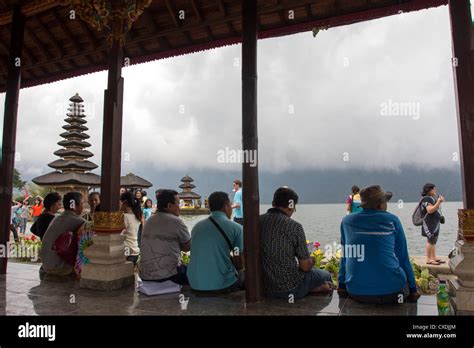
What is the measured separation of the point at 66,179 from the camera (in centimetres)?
2295

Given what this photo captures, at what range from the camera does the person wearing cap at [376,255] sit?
317 cm

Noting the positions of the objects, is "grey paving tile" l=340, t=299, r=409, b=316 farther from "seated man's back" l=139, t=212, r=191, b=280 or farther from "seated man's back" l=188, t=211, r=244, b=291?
"seated man's back" l=139, t=212, r=191, b=280

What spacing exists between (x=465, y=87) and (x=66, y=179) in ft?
79.3

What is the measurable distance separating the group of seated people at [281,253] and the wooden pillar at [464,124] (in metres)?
0.44

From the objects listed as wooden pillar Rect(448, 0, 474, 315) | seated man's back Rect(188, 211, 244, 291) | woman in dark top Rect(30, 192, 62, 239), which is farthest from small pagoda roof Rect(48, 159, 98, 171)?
wooden pillar Rect(448, 0, 474, 315)

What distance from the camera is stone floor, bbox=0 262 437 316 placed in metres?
3.21

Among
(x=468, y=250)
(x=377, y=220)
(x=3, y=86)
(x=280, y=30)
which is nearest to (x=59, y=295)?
(x=377, y=220)

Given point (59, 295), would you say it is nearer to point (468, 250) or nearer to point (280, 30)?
point (468, 250)

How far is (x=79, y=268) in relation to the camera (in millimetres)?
4590

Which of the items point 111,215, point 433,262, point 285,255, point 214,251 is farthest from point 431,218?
point 111,215

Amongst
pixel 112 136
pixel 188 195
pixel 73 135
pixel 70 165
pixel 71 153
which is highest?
pixel 73 135

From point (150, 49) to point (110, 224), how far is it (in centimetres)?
349

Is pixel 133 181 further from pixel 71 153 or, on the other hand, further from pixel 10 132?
pixel 10 132

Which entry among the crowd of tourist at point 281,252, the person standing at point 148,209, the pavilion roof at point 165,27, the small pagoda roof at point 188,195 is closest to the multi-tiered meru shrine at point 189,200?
Answer: the small pagoda roof at point 188,195
